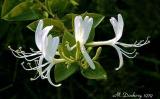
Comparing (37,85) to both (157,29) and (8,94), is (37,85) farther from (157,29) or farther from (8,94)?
(157,29)

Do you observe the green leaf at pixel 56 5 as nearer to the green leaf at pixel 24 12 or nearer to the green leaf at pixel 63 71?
the green leaf at pixel 24 12

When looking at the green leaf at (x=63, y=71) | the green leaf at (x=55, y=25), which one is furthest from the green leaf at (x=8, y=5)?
the green leaf at (x=63, y=71)

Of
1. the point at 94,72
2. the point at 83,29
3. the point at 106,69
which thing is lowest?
the point at 106,69

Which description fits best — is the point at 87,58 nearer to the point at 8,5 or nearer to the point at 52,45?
the point at 52,45

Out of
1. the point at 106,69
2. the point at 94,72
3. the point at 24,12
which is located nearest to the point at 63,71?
the point at 94,72

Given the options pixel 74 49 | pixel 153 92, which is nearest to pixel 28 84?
pixel 153 92

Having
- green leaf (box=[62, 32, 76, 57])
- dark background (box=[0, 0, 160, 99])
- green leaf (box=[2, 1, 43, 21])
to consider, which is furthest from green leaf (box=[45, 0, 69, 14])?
dark background (box=[0, 0, 160, 99])
